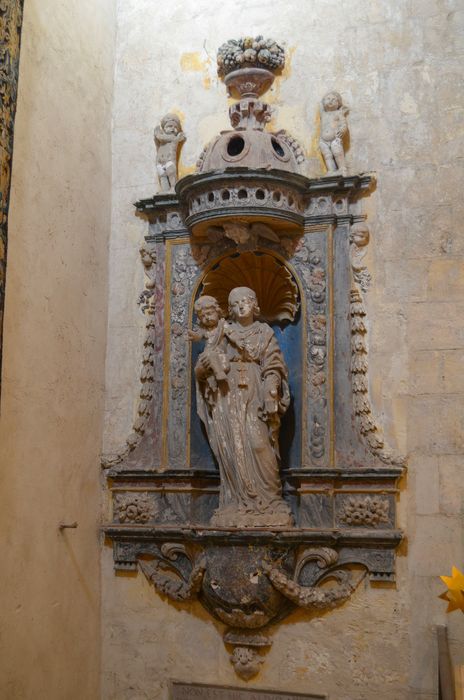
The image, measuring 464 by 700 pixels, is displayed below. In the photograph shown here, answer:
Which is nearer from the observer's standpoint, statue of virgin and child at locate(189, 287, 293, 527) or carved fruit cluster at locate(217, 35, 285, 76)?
statue of virgin and child at locate(189, 287, 293, 527)

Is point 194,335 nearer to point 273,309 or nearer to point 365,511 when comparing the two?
point 273,309

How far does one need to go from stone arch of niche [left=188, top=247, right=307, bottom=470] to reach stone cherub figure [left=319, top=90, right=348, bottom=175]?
591 millimetres

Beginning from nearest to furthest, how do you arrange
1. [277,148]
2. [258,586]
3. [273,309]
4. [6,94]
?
[6,94] → [258,586] → [277,148] → [273,309]

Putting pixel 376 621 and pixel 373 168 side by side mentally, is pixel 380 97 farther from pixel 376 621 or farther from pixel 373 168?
pixel 376 621

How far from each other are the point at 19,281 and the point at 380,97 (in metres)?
2.20

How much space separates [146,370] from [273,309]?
0.81 meters

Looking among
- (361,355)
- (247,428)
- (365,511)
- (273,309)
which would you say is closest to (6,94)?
(273,309)

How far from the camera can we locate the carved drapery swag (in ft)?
14.3

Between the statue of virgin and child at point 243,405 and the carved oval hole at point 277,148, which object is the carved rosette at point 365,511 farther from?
the carved oval hole at point 277,148

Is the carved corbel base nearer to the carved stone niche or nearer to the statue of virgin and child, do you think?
the carved stone niche

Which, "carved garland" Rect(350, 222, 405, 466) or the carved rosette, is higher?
"carved garland" Rect(350, 222, 405, 466)

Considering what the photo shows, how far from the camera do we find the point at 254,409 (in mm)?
5020

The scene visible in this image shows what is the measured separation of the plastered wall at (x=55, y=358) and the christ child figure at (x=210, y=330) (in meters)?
0.64

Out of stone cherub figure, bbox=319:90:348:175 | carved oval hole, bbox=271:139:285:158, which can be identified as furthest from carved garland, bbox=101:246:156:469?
stone cherub figure, bbox=319:90:348:175
